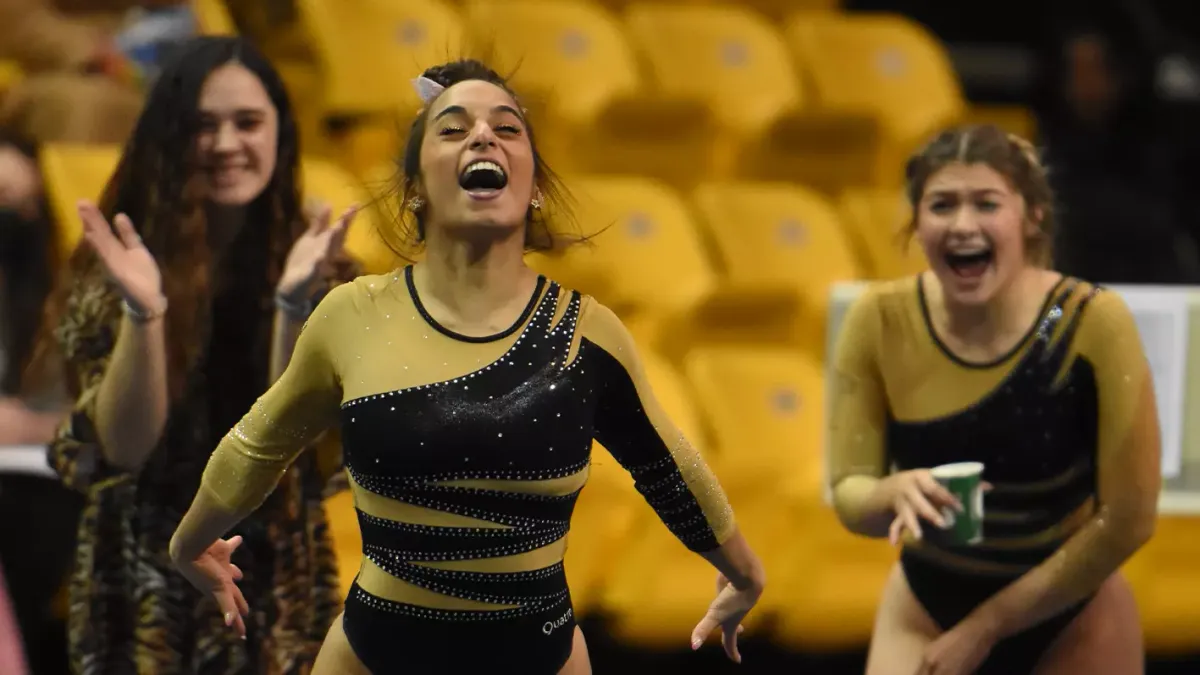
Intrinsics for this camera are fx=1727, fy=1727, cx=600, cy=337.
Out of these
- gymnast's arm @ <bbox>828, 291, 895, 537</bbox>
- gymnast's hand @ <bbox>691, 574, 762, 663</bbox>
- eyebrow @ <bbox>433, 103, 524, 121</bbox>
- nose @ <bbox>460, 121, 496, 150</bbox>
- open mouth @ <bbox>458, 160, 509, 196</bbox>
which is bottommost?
gymnast's hand @ <bbox>691, 574, 762, 663</bbox>

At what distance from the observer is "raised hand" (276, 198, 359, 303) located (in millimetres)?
2271

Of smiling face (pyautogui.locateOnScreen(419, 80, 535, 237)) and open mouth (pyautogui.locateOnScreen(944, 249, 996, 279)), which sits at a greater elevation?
smiling face (pyautogui.locateOnScreen(419, 80, 535, 237))

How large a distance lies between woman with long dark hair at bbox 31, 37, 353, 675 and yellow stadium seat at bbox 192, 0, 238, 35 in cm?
126

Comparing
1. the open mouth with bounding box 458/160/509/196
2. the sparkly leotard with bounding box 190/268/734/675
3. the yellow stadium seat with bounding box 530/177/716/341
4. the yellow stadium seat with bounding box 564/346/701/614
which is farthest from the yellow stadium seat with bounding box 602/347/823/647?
the open mouth with bounding box 458/160/509/196

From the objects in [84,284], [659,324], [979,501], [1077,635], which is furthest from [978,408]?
[659,324]

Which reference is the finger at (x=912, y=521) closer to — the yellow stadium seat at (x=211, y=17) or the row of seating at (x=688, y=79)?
the yellow stadium seat at (x=211, y=17)

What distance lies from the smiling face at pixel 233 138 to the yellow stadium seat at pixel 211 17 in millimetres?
1281

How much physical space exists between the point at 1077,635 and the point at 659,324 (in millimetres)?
1997

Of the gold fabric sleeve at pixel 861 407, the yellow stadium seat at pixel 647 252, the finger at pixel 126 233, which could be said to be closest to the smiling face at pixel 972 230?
the gold fabric sleeve at pixel 861 407

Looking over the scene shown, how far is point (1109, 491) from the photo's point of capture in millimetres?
2338

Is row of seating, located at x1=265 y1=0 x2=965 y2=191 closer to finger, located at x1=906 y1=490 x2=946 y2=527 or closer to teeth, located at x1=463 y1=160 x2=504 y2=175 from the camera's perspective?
finger, located at x1=906 y1=490 x2=946 y2=527

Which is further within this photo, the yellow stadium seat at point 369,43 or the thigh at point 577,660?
the yellow stadium seat at point 369,43

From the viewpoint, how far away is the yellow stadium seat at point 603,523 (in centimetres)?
360

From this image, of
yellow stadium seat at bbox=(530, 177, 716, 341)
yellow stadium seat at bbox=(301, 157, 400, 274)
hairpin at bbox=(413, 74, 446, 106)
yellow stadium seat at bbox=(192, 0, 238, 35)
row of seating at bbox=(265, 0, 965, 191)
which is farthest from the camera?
row of seating at bbox=(265, 0, 965, 191)
